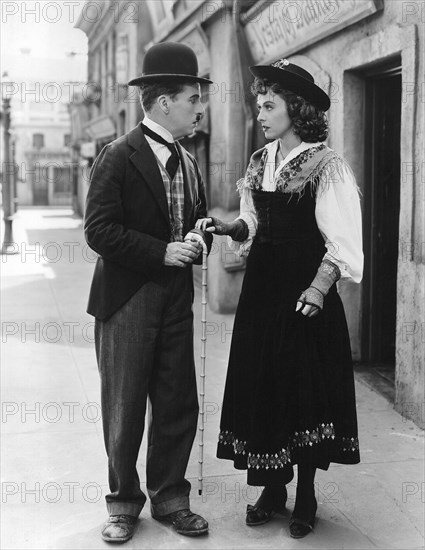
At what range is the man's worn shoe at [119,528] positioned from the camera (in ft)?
12.5

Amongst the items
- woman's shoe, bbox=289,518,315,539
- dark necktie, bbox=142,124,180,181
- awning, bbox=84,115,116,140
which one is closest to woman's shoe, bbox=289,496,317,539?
woman's shoe, bbox=289,518,315,539

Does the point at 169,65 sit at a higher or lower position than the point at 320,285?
higher

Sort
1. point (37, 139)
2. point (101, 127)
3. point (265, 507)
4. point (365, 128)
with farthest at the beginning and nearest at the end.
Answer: point (37, 139)
point (101, 127)
point (365, 128)
point (265, 507)

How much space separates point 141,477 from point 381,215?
3.25 meters

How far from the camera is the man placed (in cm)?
368

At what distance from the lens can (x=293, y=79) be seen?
3.64 meters

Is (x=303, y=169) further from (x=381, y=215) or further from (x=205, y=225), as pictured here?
(x=381, y=215)

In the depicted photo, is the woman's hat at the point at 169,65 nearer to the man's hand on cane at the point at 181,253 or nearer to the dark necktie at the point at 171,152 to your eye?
the dark necktie at the point at 171,152

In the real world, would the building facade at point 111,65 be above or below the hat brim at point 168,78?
above

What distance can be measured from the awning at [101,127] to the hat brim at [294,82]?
65.2 ft

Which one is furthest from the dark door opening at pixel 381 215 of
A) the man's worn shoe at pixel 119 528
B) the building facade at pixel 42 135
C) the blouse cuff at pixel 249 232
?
the building facade at pixel 42 135

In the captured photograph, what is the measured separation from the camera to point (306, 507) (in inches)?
153

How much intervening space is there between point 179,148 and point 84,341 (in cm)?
472

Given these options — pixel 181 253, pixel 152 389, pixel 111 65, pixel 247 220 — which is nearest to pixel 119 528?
pixel 152 389
